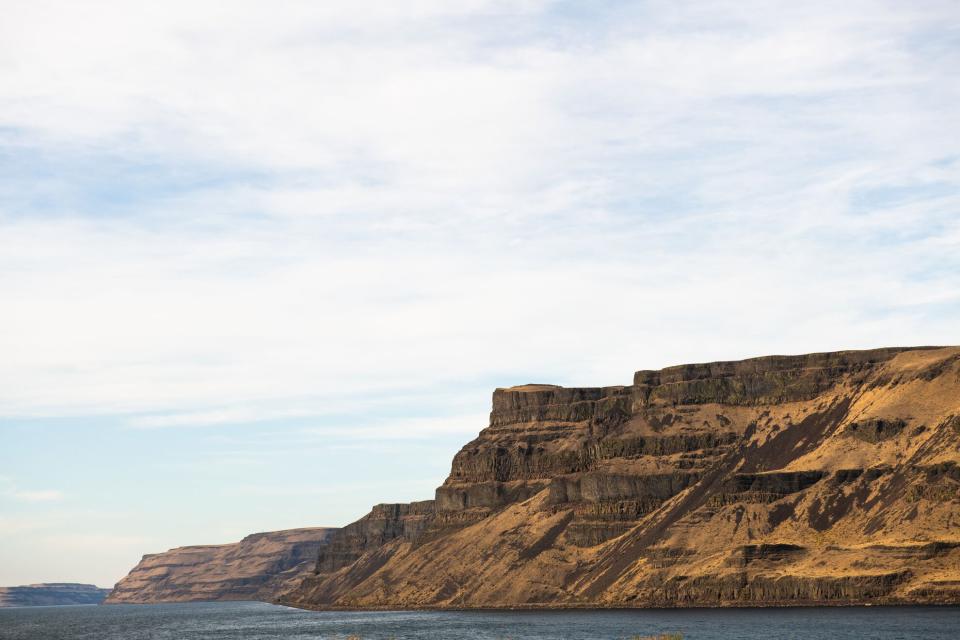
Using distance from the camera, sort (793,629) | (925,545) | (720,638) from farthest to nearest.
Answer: (925,545) < (793,629) < (720,638)

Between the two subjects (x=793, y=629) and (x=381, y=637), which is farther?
(x=381, y=637)

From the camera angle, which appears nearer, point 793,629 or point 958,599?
point 793,629

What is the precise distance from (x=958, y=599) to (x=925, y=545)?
42.2 feet

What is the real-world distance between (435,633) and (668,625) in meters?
33.7

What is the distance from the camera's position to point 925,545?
196 m

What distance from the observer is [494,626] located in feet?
646

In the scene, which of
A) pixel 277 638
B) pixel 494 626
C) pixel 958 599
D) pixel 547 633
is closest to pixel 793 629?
pixel 547 633

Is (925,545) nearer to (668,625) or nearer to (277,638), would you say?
(668,625)

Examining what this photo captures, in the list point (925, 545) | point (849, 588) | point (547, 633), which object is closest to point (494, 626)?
point (547, 633)

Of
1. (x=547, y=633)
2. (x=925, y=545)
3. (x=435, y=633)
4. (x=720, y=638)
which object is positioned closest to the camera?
(x=720, y=638)

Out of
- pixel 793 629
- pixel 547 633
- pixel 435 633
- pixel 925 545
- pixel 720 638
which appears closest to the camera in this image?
pixel 720 638

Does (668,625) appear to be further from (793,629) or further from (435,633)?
(435,633)

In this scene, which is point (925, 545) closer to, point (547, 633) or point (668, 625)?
point (668, 625)

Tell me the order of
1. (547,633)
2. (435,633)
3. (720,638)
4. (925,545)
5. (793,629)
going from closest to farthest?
(720,638)
(793,629)
(547,633)
(435,633)
(925,545)
